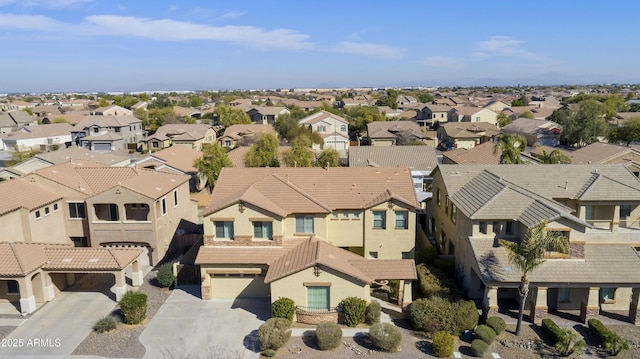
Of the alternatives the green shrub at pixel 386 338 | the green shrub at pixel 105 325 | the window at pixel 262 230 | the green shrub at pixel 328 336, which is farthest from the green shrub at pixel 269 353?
the green shrub at pixel 105 325

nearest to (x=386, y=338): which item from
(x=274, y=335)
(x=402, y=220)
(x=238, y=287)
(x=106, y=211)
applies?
(x=274, y=335)

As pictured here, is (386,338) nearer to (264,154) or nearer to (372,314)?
(372,314)

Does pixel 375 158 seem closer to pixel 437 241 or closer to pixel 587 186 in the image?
pixel 437 241

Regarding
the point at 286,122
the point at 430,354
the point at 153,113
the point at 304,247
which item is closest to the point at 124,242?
the point at 304,247

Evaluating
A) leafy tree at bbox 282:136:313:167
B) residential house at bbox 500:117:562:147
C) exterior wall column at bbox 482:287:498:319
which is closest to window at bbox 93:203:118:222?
leafy tree at bbox 282:136:313:167

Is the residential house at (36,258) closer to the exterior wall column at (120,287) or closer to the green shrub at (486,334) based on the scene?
the exterior wall column at (120,287)

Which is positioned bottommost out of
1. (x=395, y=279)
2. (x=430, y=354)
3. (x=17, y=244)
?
(x=430, y=354)
